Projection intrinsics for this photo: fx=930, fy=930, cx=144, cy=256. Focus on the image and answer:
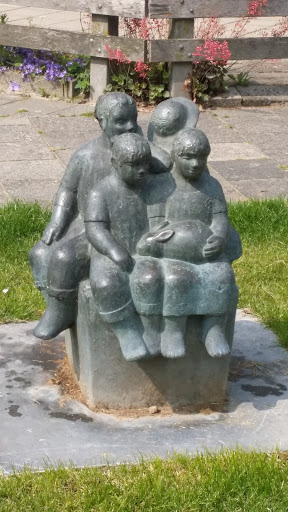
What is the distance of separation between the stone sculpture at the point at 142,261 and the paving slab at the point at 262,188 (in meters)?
3.46

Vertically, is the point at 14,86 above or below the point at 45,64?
below

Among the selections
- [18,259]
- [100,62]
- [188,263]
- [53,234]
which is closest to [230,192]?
[18,259]

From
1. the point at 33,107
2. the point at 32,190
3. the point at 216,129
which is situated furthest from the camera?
the point at 33,107

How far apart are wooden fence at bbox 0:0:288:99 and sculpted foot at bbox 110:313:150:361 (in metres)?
6.09

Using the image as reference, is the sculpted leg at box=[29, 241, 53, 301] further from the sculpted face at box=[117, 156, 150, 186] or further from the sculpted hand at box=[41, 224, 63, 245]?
the sculpted face at box=[117, 156, 150, 186]

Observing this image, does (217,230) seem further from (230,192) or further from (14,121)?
(14,121)

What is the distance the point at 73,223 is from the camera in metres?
4.46

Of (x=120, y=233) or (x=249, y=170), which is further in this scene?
(x=249, y=170)

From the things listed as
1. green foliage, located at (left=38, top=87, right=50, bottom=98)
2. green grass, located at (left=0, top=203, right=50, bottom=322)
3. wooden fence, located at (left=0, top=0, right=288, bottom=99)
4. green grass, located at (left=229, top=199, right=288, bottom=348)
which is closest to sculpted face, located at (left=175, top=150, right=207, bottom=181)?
green grass, located at (left=229, top=199, right=288, bottom=348)

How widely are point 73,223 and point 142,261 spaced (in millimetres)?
498

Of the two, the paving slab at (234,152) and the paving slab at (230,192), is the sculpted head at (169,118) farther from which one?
the paving slab at (234,152)

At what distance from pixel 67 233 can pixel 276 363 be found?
1.38 metres

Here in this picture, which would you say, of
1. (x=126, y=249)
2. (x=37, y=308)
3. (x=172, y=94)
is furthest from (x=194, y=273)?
(x=172, y=94)

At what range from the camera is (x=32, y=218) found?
679 cm
